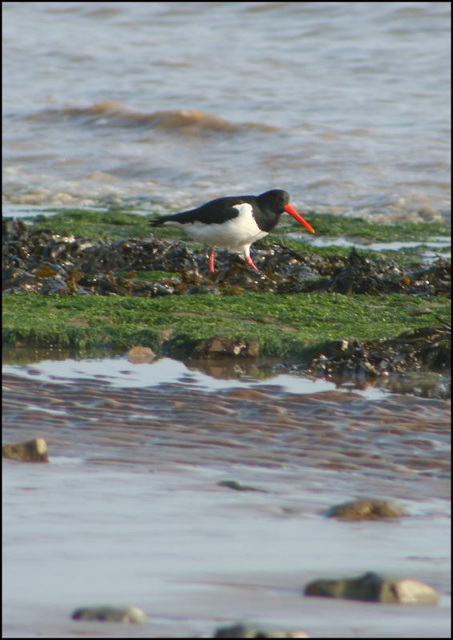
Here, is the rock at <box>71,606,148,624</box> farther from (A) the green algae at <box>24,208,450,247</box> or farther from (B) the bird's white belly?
(A) the green algae at <box>24,208,450,247</box>

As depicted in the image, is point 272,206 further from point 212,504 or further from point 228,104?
point 228,104

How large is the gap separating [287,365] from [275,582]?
2.54 m

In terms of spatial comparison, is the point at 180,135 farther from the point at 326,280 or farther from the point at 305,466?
the point at 305,466

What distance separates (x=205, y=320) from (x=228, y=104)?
12251mm

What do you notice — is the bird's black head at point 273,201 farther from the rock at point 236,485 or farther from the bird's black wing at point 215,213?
the rock at point 236,485

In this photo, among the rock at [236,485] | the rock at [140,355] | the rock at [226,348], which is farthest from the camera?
the rock at [226,348]

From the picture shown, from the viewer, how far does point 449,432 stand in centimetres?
422

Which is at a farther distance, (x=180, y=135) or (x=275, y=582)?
(x=180, y=135)

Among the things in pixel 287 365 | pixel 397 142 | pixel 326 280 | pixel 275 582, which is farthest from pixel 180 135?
pixel 275 582

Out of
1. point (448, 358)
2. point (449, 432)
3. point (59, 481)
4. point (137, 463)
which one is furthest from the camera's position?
point (448, 358)

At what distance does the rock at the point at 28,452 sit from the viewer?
3650mm

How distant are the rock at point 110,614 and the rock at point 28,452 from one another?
1.22 meters

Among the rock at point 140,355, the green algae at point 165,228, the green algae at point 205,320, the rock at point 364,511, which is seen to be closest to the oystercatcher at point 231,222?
the green algae at point 165,228

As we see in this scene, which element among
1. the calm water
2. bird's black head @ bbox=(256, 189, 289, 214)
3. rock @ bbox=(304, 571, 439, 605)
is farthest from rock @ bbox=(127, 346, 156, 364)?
the calm water
